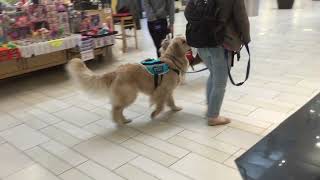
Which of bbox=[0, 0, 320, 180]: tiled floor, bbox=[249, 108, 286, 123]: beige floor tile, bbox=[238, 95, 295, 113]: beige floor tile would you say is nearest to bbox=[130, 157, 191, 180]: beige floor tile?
bbox=[0, 0, 320, 180]: tiled floor

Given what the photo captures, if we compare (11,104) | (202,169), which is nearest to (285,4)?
(11,104)

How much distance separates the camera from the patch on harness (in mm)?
3051

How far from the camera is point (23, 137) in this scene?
2992 mm

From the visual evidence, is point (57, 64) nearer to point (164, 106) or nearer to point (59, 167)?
point (164, 106)

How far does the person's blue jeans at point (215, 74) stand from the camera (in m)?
2.67

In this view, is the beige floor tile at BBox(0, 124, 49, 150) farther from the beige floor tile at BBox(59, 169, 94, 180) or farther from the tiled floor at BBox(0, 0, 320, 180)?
the beige floor tile at BBox(59, 169, 94, 180)

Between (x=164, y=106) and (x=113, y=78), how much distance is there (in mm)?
602

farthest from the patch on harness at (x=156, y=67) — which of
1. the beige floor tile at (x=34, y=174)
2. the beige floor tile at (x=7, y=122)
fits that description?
the beige floor tile at (x=7, y=122)

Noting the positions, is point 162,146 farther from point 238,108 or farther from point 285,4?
point 285,4

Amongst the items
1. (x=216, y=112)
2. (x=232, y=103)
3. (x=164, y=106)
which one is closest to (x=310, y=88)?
(x=232, y=103)

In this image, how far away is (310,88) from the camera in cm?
377

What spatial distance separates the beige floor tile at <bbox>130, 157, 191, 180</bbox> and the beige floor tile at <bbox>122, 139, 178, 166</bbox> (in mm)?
55

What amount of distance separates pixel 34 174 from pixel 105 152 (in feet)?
1.81

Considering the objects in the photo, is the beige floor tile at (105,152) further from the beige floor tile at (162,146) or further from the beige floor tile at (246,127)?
the beige floor tile at (246,127)
